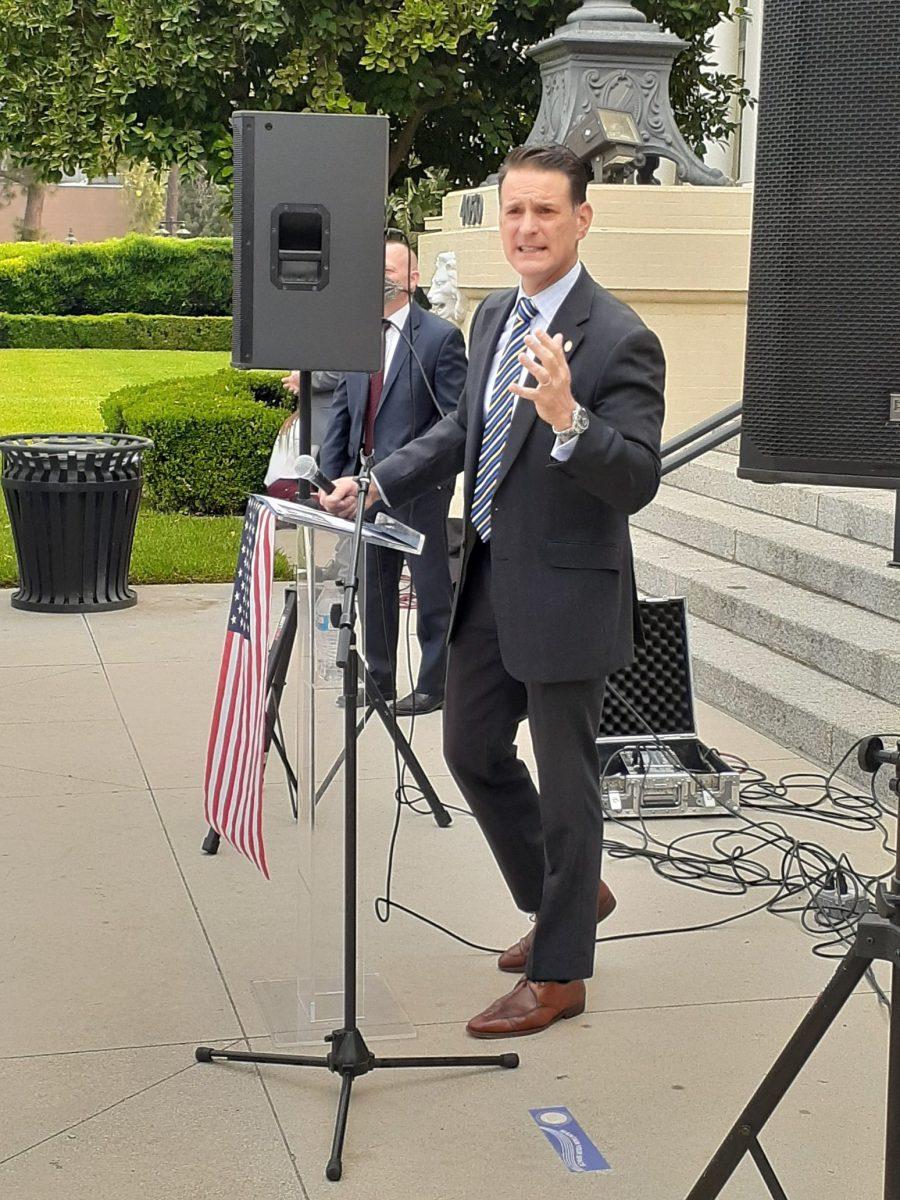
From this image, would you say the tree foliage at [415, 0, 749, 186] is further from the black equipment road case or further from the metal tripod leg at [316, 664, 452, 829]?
the metal tripod leg at [316, 664, 452, 829]

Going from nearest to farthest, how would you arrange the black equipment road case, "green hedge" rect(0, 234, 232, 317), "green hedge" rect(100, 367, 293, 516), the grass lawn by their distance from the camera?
the black equipment road case → the grass lawn → "green hedge" rect(100, 367, 293, 516) → "green hedge" rect(0, 234, 232, 317)

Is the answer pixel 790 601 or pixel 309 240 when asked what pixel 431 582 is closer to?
pixel 790 601

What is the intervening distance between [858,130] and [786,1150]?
216cm

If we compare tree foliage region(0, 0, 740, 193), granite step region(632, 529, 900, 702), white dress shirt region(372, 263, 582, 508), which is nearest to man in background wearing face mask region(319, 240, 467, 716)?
granite step region(632, 529, 900, 702)

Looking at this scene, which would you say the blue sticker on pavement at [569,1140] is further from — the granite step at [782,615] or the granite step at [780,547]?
the granite step at [780,547]

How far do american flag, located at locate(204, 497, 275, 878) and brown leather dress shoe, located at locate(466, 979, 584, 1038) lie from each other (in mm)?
711

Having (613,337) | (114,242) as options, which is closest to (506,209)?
(613,337)

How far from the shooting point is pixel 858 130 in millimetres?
2785

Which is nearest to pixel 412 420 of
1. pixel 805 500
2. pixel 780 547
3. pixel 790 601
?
pixel 790 601

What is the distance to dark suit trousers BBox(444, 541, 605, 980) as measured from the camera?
4.09 m

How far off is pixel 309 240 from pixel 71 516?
5.45 metres

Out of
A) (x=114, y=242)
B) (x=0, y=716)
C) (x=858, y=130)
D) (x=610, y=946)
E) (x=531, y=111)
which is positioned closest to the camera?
(x=858, y=130)

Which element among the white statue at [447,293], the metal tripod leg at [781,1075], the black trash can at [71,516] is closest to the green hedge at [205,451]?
the white statue at [447,293]

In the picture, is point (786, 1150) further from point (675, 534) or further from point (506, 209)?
point (675, 534)
